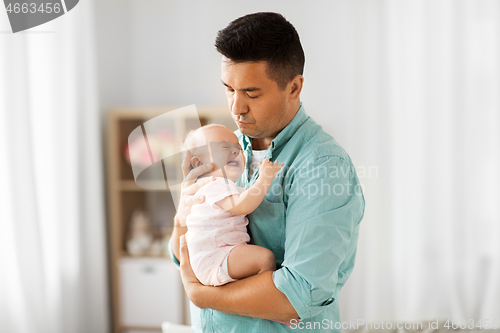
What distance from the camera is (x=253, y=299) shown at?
859mm

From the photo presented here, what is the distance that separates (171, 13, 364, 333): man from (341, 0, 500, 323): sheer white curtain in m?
1.64

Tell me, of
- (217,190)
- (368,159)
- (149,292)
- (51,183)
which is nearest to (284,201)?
(217,190)

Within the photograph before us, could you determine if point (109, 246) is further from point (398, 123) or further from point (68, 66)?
point (398, 123)

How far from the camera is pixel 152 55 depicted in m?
2.88

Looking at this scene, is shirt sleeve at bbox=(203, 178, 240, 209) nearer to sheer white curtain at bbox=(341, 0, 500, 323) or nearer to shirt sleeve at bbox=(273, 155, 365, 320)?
shirt sleeve at bbox=(273, 155, 365, 320)

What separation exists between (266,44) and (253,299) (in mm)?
575

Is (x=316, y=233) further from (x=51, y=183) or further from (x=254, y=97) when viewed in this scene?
(x=51, y=183)

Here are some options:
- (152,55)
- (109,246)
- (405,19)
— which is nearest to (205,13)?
(152,55)

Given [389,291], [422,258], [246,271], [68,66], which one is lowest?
[389,291]

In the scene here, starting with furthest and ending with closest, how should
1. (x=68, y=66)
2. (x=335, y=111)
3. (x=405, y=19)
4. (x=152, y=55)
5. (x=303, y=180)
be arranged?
(x=152, y=55), (x=335, y=111), (x=405, y=19), (x=68, y=66), (x=303, y=180)

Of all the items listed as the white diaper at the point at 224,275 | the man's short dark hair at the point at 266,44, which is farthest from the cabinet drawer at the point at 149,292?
the man's short dark hair at the point at 266,44

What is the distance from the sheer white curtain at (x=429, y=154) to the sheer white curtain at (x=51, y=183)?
67.3 inches

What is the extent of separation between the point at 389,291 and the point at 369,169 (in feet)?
2.71

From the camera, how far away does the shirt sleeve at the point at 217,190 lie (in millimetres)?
971
